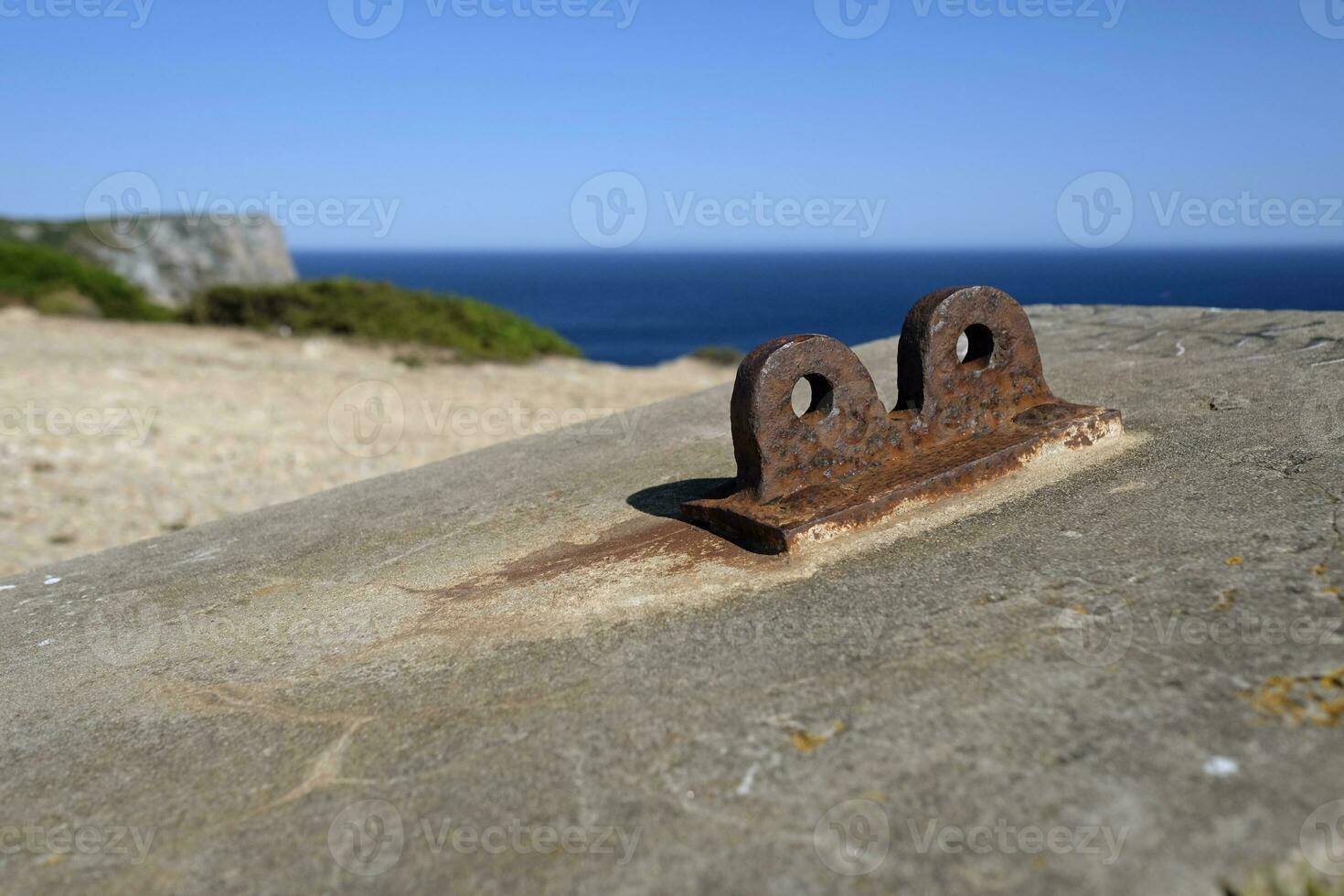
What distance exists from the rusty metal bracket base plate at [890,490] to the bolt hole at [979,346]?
183 mm

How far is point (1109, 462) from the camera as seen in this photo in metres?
2.34

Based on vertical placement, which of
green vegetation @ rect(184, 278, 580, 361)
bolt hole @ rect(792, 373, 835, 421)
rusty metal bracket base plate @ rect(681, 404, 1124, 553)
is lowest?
green vegetation @ rect(184, 278, 580, 361)

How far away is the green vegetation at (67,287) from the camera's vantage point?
1587 centimetres

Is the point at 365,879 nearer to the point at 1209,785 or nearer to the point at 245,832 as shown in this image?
the point at 245,832

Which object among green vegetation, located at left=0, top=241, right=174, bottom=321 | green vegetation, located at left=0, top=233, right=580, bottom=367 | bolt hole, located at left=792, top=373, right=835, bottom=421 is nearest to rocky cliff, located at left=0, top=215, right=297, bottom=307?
green vegetation, located at left=0, top=241, right=174, bottom=321

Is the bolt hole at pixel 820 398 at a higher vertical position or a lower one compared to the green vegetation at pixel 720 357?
higher

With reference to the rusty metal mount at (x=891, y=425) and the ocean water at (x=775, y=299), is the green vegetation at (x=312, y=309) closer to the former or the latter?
the ocean water at (x=775, y=299)

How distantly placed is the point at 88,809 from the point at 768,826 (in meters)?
1.04

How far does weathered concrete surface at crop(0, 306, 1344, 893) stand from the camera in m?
1.20

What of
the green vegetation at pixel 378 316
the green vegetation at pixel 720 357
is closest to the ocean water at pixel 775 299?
the green vegetation at pixel 720 357

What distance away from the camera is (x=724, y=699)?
5.02 ft

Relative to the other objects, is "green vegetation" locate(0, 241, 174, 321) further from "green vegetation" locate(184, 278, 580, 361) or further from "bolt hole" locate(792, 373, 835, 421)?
"bolt hole" locate(792, 373, 835, 421)

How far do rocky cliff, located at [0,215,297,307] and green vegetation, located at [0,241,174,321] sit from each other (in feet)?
28.4

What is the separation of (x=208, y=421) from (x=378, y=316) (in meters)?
7.42
